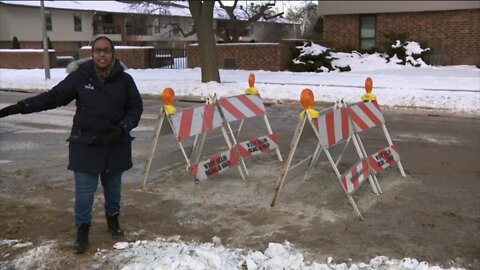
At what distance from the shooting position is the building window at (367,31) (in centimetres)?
2553

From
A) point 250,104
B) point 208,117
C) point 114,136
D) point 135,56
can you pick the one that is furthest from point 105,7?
point 114,136

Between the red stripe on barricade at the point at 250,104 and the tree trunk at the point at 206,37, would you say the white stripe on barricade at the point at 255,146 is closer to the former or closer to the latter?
the red stripe on barricade at the point at 250,104

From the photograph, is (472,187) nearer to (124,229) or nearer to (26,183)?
(124,229)

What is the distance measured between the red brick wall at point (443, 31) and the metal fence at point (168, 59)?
27.1ft

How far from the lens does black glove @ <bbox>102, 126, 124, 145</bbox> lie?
167 inches

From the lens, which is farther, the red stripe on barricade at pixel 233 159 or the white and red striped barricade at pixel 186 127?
the red stripe on barricade at pixel 233 159

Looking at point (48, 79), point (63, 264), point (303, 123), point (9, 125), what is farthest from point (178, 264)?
point (48, 79)

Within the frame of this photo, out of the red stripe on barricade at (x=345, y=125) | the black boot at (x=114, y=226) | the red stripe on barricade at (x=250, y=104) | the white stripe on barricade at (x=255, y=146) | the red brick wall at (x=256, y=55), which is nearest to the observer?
the black boot at (x=114, y=226)

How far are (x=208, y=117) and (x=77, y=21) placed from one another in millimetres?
50464

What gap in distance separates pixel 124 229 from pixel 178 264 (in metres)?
1.18

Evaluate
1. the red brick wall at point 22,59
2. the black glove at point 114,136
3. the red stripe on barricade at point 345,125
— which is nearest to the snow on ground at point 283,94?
the black glove at point 114,136

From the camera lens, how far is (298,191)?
20.8ft

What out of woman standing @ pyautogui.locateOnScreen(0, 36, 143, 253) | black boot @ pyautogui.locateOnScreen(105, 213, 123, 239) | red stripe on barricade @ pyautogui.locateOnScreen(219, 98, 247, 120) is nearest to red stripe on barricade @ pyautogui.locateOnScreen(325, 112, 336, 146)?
red stripe on barricade @ pyautogui.locateOnScreen(219, 98, 247, 120)

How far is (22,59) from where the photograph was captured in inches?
1176
